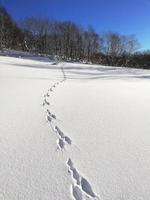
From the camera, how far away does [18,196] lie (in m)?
1.46

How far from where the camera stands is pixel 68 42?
43594mm

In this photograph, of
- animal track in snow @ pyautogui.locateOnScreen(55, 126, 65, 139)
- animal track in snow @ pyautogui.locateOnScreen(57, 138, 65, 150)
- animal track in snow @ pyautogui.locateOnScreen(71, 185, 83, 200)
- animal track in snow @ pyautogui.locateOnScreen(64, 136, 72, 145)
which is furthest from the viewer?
animal track in snow @ pyautogui.locateOnScreen(55, 126, 65, 139)

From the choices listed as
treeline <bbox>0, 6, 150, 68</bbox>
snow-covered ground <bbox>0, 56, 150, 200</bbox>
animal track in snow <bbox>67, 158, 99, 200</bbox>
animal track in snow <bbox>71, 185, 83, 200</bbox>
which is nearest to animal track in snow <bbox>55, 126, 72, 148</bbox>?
snow-covered ground <bbox>0, 56, 150, 200</bbox>

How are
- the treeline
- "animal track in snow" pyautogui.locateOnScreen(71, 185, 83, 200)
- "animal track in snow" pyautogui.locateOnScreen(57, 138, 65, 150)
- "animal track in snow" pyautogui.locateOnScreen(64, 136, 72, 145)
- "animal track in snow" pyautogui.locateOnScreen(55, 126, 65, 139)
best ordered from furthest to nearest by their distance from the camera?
the treeline
"animal track in snow" pyautogui.locateOnScreen(55, 126, 65, 139)
"animal track in snow" pyautogui.locateOnScreen(64, 136, 72, 145)
"animal track in snow" pyautogui.locateOnScreen(57, 138, 65, 150)
"animal track in snow" pyautogui.locateOnScreen(71, 185, 83, 200)

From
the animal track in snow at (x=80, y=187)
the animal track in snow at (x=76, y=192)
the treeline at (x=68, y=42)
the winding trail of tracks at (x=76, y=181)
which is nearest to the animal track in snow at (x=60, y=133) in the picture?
the winding trail of tracks at (x=76, y=181)

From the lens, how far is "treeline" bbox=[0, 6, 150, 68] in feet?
136

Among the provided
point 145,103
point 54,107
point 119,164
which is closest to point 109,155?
point 119,164

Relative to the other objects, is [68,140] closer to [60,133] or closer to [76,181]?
[60,133]

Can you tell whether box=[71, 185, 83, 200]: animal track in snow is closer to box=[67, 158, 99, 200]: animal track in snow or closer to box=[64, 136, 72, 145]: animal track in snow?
box=[67, 158, 99, 200]: animal track in snow

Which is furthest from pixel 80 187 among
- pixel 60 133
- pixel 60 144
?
pixel 60 133

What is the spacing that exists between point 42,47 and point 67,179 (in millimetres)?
44760

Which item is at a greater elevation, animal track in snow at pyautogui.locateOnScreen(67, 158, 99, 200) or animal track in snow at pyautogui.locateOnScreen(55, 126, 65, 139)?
animal track in snow at pyautogui.locateOnScreen(55, 126, 65, 139)

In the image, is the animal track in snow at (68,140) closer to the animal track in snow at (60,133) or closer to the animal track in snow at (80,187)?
the animal track in snow at (60,133)

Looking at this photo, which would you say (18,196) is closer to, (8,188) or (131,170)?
(8,188)
